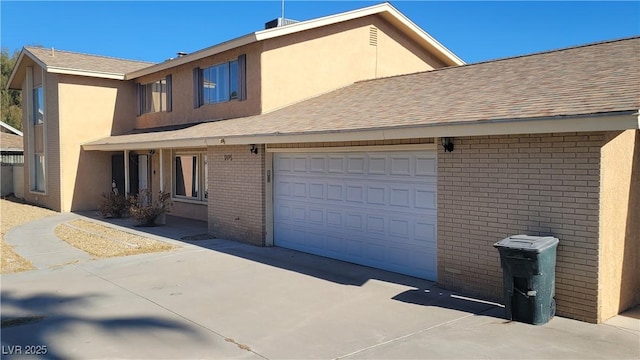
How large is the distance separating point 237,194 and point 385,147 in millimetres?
4846

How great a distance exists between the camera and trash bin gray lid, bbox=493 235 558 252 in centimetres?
626

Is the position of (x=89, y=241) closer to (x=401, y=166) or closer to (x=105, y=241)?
(x=105, y=241)

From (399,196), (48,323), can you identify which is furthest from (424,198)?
(48,323)

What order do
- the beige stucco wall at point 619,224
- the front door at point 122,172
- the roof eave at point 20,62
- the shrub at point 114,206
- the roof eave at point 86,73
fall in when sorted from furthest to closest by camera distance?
the front door at point 122,172 → the roof eave at point 20,62 → the roof eave at point 86,73 → the shrub at point 114,206 → the beige stucco wall at point 619,224

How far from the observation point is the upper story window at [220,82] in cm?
1505

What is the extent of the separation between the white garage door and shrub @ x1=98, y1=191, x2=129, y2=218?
852 cm

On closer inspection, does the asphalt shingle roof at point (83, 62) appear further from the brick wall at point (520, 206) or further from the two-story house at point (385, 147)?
the brick wall at point (520, 206)

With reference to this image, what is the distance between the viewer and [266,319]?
677 cm

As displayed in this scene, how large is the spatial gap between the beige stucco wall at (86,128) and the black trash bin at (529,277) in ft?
59.7

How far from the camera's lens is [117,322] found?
21.5ft

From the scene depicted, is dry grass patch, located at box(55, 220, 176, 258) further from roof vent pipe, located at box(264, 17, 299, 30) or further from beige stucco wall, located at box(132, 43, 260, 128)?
roof vent pipe, located at box(264, 17, 299, 30)

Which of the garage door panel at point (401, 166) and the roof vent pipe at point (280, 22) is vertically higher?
the roof vent pipe at point (280, 22)

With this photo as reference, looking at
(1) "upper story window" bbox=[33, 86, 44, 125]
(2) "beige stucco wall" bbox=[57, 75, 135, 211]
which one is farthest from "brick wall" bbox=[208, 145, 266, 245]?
(1) "upper story window" bbox=[33, 86, 44, 125]

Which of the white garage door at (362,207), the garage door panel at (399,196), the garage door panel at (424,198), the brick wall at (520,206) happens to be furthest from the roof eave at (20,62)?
the brick wall at (520,206)
